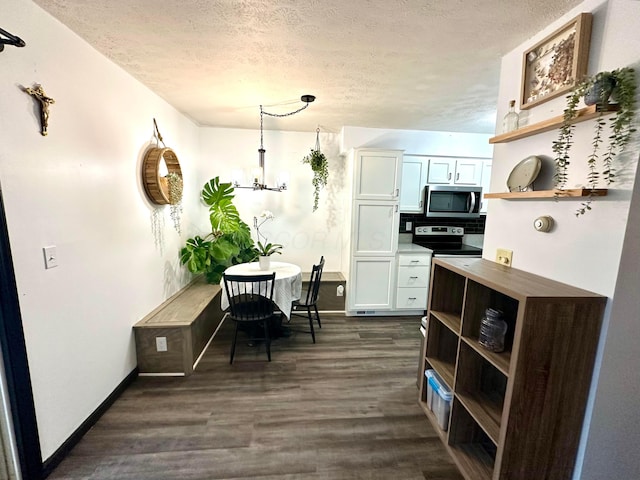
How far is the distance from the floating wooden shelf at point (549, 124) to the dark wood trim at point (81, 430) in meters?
3.04

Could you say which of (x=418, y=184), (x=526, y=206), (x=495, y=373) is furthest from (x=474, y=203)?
(x=495, y=373)

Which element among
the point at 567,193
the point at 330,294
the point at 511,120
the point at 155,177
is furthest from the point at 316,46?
→ the point at 330,294

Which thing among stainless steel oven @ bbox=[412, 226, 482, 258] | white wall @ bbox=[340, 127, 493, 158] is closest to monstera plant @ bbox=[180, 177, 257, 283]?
white wall @ bbox=[340, 127, 493, 158]

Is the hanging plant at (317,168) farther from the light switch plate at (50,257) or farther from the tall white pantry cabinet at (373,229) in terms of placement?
the light switch plate at (50,257)

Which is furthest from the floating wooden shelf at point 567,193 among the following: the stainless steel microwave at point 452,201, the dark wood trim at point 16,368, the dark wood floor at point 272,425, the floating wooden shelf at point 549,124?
the dark wood trim at point 16,368

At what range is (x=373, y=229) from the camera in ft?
11.4

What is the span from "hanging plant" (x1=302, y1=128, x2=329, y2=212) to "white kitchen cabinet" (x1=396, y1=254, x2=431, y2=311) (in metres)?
1.40

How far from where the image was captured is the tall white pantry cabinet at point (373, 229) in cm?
337

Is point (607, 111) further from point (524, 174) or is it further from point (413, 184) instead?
point (413, 184)

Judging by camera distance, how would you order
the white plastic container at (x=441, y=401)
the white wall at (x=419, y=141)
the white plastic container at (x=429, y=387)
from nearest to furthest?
1. the white plastic container at (x=441, y=401)
2. the white plastic container at (x=429, y=387)
3. the white wall at (x=419, y=141)

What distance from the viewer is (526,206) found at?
1.52 meters

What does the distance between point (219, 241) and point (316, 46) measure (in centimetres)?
226

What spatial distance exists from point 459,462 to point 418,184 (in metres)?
2.95

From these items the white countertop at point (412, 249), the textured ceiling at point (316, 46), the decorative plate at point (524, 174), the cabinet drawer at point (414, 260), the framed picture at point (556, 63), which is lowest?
the cabinet drawer at point (414, 260)
